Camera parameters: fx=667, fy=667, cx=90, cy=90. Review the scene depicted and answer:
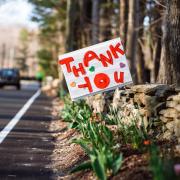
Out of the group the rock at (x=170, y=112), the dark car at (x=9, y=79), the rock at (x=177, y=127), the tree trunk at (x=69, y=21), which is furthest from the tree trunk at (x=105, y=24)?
the rock at (x=177, y=127)

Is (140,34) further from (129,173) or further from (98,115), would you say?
(129,173)

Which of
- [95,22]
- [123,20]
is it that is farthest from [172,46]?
[95,22]

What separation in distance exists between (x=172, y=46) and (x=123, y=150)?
400 centimetres

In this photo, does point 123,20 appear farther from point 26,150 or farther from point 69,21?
point 26,150

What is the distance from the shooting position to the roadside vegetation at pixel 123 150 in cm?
705

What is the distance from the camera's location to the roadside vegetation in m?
7.05

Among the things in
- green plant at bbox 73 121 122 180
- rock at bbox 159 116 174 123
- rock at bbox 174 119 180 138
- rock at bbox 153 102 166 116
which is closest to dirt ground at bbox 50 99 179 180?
green plant at bbox 73 121 122 180

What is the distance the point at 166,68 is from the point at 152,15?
15.4 meters

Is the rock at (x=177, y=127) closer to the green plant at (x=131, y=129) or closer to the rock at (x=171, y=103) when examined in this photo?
the rock at (x=171, y=103)

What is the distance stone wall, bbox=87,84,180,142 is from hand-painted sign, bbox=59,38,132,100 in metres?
0.49

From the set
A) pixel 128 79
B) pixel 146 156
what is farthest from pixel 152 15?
pixel 146 156

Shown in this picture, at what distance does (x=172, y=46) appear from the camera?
12773mm

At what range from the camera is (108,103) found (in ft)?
47.2

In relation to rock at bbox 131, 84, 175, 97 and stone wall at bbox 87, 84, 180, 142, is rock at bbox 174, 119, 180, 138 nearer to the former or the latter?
stone wall at bbox 87, 84, 180, 142
